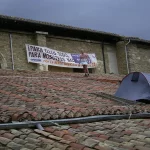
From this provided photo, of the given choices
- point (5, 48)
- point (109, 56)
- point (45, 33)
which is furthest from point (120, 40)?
point (5, 48)

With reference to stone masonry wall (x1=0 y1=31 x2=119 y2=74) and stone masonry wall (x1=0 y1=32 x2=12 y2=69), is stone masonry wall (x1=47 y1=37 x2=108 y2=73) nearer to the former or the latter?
stone masonry wall (x1=0 y1=31 x2=119 y2=74)

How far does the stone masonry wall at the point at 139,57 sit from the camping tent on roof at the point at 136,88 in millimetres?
10798

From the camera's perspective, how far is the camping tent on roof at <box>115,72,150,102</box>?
26.3ft

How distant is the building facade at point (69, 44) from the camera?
15.2m

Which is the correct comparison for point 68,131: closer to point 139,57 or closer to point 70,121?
point 70,121

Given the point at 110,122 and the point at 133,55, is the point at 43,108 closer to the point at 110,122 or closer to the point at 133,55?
the point at 110,122

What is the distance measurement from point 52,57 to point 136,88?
8.69 meters

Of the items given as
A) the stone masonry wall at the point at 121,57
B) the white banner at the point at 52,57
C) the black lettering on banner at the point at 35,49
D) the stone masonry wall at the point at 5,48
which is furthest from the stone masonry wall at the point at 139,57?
the stone masonry wall at the point at 5,48

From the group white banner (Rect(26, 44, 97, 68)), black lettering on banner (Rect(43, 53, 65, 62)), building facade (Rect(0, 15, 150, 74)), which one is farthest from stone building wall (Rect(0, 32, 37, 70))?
black lettering on banner (Rect(43, 53, 65, 62))

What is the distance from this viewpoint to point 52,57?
54.1ft

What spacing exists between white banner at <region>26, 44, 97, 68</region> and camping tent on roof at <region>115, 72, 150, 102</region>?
7.76 metres

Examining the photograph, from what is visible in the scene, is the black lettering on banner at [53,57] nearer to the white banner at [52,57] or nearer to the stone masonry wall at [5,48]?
the white banner at [52,57]

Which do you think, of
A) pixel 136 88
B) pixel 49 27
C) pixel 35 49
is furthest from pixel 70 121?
pixel 49 27

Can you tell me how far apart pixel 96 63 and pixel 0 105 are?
13140mm
